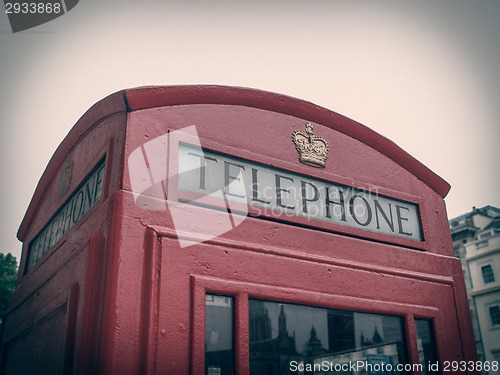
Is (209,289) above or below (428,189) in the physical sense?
below

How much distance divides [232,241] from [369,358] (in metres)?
1.72

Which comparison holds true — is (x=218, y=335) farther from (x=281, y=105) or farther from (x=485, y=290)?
(x=485, y=290)

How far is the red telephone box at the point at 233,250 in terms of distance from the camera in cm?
364

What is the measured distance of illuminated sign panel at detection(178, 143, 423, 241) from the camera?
4289 millimetres

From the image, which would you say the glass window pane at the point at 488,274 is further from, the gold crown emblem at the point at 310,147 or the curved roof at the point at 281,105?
the gold crown emblem at the point at 310,147

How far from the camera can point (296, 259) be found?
173 inches

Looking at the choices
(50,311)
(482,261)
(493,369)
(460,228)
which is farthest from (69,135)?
(460,228)

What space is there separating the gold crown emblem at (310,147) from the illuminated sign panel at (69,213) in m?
1.97

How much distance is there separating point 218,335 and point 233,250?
70 cm

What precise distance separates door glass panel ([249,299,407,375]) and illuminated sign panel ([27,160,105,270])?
1796mm

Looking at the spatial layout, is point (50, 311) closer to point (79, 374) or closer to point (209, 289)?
point (79, 374)

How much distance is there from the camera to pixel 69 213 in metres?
5.04

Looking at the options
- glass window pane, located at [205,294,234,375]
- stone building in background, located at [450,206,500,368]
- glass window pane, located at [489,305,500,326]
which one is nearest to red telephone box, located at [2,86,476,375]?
glass window pane, located at [205,294,234,375]

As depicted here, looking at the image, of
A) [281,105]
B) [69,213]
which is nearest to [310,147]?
[281,105]
